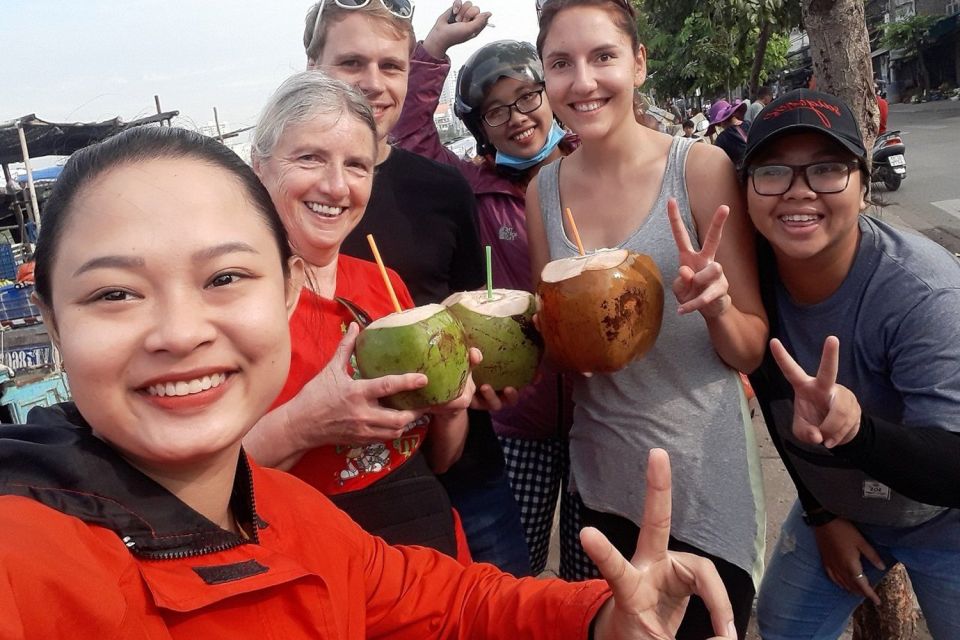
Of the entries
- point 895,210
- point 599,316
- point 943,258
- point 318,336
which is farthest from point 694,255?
point 895,210

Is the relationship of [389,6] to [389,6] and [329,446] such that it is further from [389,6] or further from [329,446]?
[329,446]

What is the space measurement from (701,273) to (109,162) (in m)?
1.13

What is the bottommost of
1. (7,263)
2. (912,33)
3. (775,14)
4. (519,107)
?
(7,263)

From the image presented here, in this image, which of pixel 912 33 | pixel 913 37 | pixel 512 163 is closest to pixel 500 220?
pixel 512 163

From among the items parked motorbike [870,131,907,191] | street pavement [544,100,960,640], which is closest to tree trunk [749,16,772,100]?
parked motorbike [870,131,907,191]

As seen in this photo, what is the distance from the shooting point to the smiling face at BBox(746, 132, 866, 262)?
5.25ft

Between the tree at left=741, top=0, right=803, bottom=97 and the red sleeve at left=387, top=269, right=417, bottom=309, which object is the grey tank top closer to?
the red sleeve at left=387, top=269, right=417, bottom=309

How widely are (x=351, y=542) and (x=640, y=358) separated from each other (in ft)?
2.63

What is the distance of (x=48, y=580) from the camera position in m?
0.74

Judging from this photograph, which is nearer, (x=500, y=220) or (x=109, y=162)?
(x=109, y=162)

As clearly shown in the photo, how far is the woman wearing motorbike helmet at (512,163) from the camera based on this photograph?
2.14 m

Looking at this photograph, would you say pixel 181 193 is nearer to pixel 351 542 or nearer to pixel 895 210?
pixel 351 542

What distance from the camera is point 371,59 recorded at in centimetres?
202

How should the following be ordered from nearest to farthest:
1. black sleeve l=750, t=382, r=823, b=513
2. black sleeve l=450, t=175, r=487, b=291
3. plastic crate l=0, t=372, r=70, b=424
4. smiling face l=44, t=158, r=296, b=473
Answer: smiling face l=44, t=158, r=296, b=473, black sleeve l=750, t=382, r=823, b=513, black sleeve l=450, t=175, r=487, b=291, plastic crate l=0, t=372, r=70, b=424
